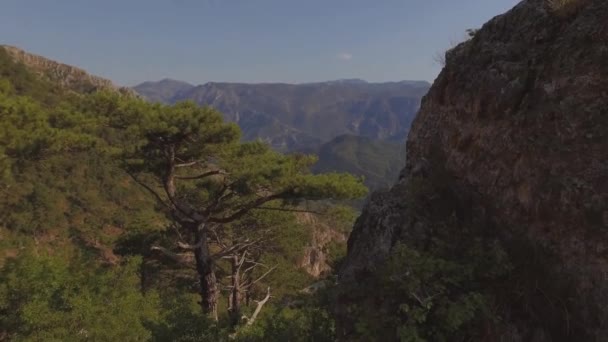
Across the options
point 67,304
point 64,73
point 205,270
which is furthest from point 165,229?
point 64,73

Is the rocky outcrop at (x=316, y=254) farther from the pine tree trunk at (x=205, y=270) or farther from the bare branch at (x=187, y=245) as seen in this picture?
the bare branch at (x=187, y=245)

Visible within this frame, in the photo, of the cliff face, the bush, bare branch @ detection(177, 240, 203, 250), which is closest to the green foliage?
bare branch @ detection(177, 240, 203, 250)

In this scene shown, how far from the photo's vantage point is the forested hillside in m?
7.32

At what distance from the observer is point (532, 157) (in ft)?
16.9

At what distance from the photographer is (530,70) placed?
566cm

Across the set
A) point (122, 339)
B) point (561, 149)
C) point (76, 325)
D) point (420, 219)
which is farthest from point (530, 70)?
point (76, 325)

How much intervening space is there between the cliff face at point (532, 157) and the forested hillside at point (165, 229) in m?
2.58

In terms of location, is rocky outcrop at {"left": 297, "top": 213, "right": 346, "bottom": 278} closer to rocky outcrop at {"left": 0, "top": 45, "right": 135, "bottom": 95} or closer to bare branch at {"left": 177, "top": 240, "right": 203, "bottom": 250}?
bare branch at {"left": 177, "top": 240, "right": 203, "bottom": 250}

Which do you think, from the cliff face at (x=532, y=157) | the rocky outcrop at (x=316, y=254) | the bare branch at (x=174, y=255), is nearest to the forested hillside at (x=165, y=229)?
the bare branch at (x=174, y=255)

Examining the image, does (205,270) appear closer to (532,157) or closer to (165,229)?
(165,229)

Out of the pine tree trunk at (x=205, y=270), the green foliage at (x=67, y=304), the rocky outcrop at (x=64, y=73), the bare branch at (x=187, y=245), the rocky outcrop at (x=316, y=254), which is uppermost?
the rocky outcrop at (x=64, y=73)

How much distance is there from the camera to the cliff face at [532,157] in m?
4.48

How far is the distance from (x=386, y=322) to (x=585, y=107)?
10.8 ft

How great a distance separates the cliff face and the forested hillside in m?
2.58
